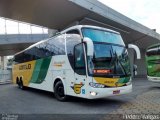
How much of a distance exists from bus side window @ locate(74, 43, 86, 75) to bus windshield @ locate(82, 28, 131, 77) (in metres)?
0.36

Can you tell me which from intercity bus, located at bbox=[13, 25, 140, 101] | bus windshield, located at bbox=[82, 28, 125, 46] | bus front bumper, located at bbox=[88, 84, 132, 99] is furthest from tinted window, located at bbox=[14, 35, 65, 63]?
bus front bumper, located at bbox=[88, 84, 132, 99]

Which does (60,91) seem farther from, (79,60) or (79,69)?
(79,60)

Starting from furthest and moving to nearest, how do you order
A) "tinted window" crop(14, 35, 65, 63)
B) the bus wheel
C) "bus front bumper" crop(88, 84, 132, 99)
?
"tinted window" crop(14, 35, 65, 63) < the bus wheel < "bus front bumper" crop(88, 84, 132, 99)

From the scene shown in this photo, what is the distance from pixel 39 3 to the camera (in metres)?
16.6

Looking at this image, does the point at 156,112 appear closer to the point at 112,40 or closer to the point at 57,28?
the point at 112,40

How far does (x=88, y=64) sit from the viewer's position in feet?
29.5

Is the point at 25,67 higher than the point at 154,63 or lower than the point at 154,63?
lower

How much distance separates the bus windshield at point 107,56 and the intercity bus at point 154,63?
7244 millimetres

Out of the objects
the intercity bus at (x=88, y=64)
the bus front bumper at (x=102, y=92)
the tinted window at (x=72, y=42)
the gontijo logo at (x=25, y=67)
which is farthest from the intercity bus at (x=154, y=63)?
the tinted window at (x=72, y=42)

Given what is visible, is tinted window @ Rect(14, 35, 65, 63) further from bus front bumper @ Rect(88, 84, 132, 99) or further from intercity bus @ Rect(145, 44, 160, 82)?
intercity bus @ Rect(145, 44, 160, 82)

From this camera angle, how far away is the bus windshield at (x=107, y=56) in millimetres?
9055

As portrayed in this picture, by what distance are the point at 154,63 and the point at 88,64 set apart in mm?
9295

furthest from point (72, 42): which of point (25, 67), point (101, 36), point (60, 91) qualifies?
point (25, 67)

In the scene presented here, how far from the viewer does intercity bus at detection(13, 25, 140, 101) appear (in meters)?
8.98
